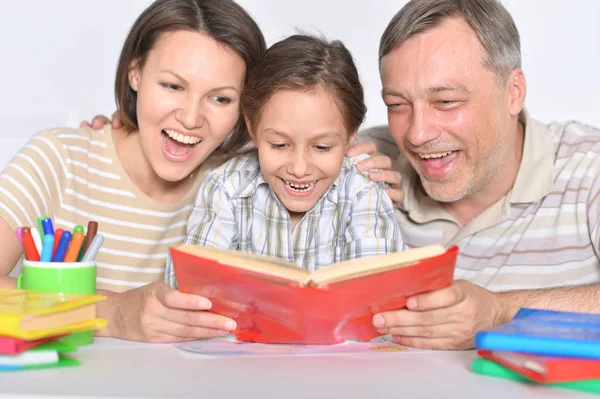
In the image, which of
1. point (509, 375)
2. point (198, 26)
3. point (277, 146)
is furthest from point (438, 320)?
point (198, 26)

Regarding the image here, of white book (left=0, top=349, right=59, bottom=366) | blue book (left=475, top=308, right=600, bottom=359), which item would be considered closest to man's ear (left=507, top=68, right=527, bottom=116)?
blue book (left=475, top=308, right=600, bottom=359)

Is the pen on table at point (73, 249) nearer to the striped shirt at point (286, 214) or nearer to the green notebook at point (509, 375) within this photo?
the striped shirt at point (286, 214)

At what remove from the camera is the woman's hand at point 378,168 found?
1855 millimetres

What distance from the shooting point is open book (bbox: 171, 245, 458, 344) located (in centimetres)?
111

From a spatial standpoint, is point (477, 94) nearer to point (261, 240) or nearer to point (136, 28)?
point (261, 240)

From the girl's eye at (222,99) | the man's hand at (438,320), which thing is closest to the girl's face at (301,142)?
the girl's eye at (222,99)

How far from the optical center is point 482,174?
194 cm

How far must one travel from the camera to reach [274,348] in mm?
1276

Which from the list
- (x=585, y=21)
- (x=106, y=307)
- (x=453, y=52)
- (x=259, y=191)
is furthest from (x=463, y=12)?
(x=585, y=21)

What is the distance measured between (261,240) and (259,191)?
12cm

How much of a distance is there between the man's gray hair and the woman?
330 mm

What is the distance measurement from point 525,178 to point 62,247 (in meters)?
1.20

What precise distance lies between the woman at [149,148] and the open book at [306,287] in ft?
1.33

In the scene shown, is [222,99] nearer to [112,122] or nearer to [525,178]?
[112,122]
